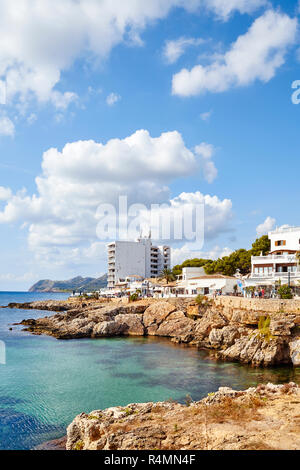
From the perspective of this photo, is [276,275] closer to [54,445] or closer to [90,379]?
[90,379]

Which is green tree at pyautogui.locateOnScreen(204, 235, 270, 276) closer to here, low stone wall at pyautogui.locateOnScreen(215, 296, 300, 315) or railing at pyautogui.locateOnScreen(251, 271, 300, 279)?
railing at pyautogui.locateOnScreen(251, 271, 300, 279)

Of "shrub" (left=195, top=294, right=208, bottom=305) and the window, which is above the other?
the window

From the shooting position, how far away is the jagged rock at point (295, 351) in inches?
1085

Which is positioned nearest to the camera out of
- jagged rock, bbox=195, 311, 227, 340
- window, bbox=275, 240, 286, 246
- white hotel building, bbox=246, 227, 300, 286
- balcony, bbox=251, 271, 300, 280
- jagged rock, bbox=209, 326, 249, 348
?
jagged rock, bbox=209, 326, 249, 348

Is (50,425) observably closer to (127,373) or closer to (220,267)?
(127,373)

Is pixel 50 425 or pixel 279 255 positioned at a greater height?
pixel 279 255

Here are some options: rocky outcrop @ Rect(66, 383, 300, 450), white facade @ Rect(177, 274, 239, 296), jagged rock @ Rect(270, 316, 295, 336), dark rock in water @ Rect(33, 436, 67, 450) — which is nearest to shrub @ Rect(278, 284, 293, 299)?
jagged rock @ Rect(270, 316, 295, 336)

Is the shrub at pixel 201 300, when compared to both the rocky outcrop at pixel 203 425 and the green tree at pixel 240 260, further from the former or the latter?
the rocky outcrop at pixel 203 425

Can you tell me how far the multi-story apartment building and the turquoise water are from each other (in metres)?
70.1

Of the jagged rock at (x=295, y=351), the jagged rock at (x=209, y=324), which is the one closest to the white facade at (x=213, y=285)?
the jagged rock at (x=209, y=324)

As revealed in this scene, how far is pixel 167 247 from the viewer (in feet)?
398

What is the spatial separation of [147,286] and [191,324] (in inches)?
1152

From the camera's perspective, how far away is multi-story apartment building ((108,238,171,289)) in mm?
108188
